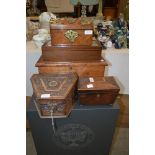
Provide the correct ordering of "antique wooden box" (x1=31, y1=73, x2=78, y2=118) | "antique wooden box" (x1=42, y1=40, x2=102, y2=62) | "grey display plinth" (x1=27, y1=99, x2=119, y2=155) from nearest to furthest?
1. "antique wooden box" (x1=31, y1=73, x2=78, y2=118)
2. "grey display plinth" (x1=27, y1=99, x2=119, y2=155)
3. "antique wooden box" (x1=42, y1=40, x2=102, y2=62)

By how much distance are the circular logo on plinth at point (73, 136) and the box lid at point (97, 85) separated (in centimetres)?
26

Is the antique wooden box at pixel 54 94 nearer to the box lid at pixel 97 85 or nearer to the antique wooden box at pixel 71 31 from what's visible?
the box lid at pixel 97 85

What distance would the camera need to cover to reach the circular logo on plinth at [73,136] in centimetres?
156

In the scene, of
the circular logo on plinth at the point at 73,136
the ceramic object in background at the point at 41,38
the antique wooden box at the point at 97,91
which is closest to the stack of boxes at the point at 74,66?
the antique wooden box at the point at 97,91

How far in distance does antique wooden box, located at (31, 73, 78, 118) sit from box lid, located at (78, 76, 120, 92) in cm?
5

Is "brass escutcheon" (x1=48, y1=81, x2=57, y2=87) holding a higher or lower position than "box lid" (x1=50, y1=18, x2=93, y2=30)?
lower

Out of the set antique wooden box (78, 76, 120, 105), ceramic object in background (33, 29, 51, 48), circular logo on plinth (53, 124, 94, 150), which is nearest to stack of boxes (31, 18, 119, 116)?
antique wooden box (78, 76, 120, 105)

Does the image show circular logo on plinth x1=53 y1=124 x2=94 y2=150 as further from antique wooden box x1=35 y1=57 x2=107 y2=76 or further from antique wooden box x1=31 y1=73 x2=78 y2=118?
antique wooden box x1=35 y1=57 x2=107 y2=76

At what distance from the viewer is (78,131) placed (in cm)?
157

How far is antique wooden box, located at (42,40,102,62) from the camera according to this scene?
1.66 meters
